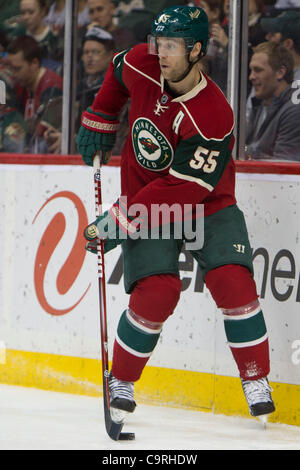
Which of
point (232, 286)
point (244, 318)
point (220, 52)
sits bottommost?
point (244, 318)

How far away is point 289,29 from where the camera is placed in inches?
155

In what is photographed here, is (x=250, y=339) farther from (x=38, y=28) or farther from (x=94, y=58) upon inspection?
(x=38, y=28)

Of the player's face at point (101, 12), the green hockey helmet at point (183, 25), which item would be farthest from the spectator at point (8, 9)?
the green hockey helmet at point (183, 25)

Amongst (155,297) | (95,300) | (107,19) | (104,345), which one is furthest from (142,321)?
(107,19)

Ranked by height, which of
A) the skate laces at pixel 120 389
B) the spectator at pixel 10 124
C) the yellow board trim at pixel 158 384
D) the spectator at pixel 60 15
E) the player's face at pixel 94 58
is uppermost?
the spectator at pixel 60 15

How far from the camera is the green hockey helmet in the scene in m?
3.27

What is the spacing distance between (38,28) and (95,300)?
1285mm

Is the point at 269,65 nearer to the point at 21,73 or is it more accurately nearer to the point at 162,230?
the point at 162,230

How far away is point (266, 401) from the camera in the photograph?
344cm

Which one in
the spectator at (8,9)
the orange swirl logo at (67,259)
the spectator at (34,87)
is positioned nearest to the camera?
the orange swirl logo at (67,259)

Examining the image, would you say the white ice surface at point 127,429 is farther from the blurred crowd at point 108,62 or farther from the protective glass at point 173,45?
the protective glass at point 173,45

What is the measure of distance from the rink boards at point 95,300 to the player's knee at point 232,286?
29cm

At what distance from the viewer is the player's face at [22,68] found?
4738mm

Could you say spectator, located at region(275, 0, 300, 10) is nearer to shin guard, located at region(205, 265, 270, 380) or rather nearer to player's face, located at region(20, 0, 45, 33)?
shin guard, located at region(205, 265, 270, 380)
